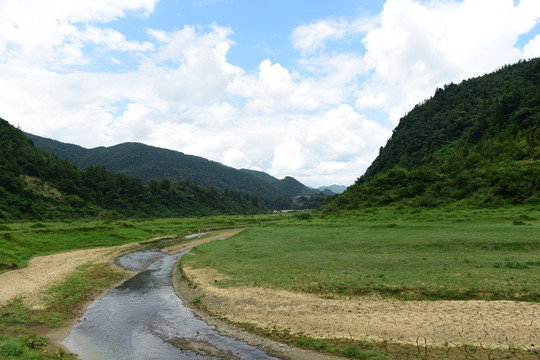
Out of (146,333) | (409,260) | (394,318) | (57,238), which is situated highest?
(409,260)

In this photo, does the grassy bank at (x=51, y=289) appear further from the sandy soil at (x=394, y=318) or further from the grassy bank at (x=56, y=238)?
→ the sandy soil at (x=394, y=318)

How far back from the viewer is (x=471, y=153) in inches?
3196

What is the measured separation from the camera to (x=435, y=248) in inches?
1261

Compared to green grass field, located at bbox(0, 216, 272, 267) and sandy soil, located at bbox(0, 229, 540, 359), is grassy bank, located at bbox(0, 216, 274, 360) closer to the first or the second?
green grass field, located at bbox(0, 216, 272, 267)

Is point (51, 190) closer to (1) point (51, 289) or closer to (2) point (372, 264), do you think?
(1) point (51, 289)

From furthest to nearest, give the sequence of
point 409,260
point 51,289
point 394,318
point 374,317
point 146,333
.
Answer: point 51,289, point 409,260, point 146,333, point 374,317, point 394,318

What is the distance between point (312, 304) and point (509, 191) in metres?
52.2

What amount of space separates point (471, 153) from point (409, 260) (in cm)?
6952

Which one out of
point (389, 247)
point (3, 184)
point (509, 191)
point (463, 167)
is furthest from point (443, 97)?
point (3, 184)

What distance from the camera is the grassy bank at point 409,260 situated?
21.0 meters

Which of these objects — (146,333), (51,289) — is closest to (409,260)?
(146,333)

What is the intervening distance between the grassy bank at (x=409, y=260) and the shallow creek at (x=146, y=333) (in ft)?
21.6

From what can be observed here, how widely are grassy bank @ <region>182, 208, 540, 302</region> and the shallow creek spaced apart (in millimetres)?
6580

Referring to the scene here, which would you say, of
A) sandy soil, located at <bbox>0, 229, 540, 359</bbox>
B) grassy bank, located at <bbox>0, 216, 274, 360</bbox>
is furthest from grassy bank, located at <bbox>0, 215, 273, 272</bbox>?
sandy soil, located at <bbox>0, 229, 540, 359</bbox>
